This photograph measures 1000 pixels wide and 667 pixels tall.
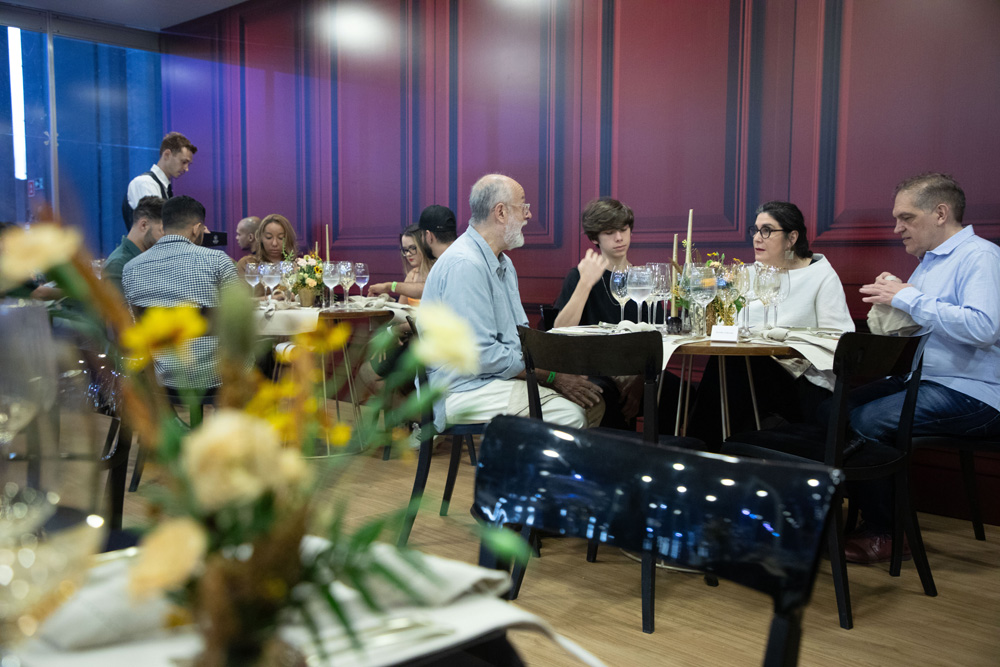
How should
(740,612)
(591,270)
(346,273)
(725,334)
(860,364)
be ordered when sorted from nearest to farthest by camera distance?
(860,364) → (740,612) → (725,334) → (591,270) → (346,273)

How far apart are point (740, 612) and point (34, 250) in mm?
2500

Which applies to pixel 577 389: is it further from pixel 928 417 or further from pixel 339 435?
pixel 339 435

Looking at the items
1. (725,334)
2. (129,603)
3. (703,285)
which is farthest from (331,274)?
(129,603)

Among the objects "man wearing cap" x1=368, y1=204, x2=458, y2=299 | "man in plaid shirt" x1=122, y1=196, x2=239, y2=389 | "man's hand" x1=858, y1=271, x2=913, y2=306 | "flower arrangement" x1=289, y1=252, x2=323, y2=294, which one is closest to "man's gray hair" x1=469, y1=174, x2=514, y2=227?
"man in plaid shirt" x1=122, y1=196, x2=239, y2=389

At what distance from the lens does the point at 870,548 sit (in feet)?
9.97

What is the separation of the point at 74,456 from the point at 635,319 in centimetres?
341

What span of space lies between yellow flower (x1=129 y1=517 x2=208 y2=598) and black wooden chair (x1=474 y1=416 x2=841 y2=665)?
2.35 feet

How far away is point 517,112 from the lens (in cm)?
554

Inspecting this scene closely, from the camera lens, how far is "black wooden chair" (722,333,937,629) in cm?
239

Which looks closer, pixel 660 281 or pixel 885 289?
pixel 885 289

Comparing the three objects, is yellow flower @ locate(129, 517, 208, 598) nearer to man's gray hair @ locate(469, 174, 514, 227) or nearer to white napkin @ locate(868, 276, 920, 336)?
man's gray hair @ locate(469, 174, 514, 227)

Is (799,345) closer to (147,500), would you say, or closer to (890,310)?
(890,310)

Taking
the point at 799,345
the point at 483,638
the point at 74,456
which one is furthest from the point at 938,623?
the point at 74,456

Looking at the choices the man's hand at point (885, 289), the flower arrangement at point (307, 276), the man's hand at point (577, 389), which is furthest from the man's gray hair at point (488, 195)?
the flower arrangement at point (307, 276)
